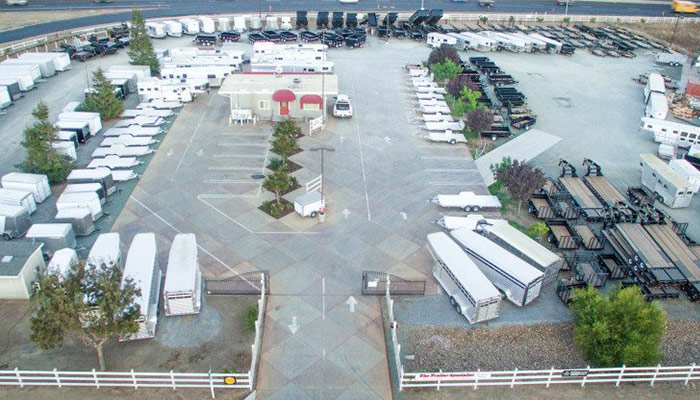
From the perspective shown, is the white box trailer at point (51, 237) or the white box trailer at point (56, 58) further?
the white box trailer at point (56, 58)

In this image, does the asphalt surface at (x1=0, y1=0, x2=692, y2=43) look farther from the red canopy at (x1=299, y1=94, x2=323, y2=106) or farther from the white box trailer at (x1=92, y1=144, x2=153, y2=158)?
the red canopy at (x1=299, y1=94, x2=323, y2=106)

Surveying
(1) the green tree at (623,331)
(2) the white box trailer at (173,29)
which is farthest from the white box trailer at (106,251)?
(2) the white box trailer at (173,29)

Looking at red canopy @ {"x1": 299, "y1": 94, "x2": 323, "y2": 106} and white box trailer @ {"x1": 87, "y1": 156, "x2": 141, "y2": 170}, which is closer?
white box trailer @ {"x1": 87, "y1": 156, "x2": 141, "y2": 170}

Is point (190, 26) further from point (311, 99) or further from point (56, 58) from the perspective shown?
point (311, 99)

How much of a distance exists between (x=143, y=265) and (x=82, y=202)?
9.94 m

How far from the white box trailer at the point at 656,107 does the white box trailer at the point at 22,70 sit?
67.2m

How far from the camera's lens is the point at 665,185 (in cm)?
4356

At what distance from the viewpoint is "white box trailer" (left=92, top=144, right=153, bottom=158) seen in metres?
47.0

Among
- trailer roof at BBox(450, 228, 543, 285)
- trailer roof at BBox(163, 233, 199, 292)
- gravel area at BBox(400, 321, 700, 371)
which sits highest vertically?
trailer roof at BBox(163, 233, 199, 292)

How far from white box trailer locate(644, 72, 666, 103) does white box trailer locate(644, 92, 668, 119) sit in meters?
1.45

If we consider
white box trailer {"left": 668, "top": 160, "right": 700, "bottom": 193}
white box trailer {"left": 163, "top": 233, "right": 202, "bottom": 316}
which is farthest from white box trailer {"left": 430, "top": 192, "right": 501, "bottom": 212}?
white box trailer {"left": 163, "top": 233, "right": 202, "bottom": 316}

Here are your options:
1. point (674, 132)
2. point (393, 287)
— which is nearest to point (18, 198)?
point (393, 287)

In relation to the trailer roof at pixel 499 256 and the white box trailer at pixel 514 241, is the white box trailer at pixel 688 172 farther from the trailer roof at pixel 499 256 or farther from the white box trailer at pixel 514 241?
the trailer roof at pixel 499 256

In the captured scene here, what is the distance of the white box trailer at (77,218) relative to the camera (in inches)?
1444
